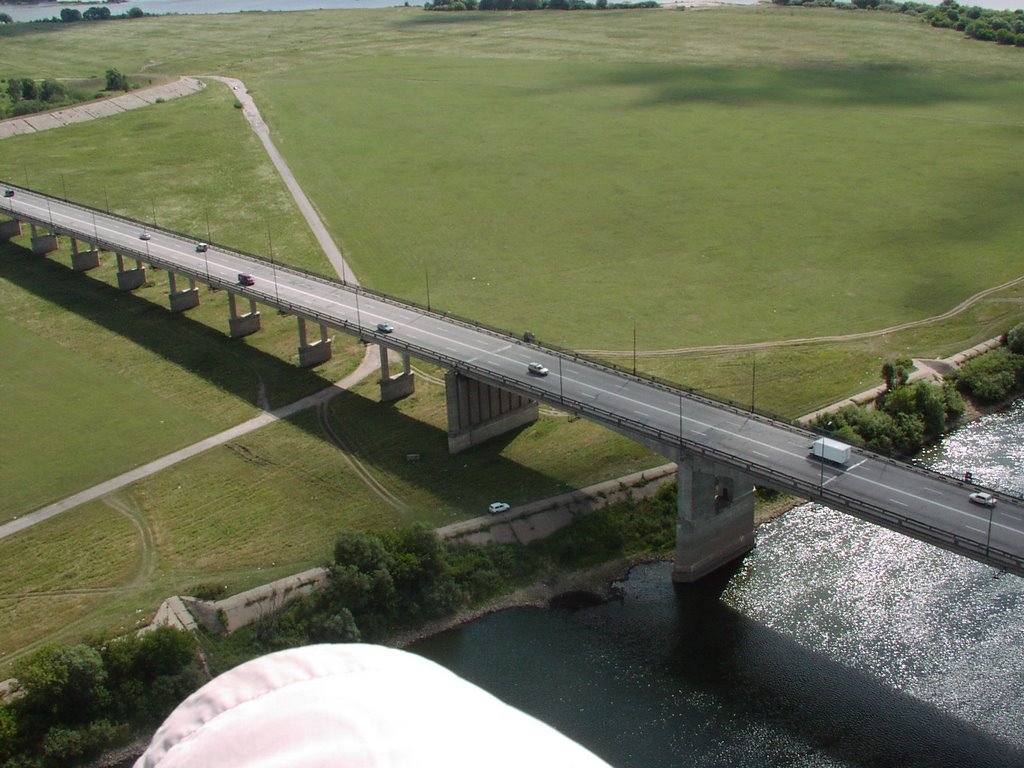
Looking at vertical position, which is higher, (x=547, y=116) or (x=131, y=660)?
(x=547, y=116)

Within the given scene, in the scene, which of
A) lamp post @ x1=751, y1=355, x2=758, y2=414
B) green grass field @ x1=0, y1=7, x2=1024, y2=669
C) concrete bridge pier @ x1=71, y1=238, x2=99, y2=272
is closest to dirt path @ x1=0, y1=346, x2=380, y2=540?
green grass field @ x1=0, y1=7, x2=1024, y2=669

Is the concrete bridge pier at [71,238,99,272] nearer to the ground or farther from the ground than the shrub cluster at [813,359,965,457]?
farther from the ground

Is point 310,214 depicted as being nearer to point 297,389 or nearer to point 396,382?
point 297,389

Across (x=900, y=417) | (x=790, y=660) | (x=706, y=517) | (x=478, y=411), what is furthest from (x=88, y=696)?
(x=900, y=417)

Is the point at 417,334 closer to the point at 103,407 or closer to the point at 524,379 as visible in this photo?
the point at 524,379

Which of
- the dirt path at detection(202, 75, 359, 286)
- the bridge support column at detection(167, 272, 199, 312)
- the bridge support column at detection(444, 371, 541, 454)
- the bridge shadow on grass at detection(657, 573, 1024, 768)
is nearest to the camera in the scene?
the bridge shadow on grass at detection(657, 573, 1024, 768)

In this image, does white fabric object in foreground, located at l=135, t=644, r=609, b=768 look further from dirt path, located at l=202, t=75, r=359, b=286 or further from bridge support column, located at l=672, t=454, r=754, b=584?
dirt path, located at l=202, t=75, r=359, b=286

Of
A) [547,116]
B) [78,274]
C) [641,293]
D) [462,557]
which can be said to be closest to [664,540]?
[462,557]

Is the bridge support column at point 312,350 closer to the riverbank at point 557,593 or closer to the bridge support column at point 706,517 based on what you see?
the riverbank at point 557,593
